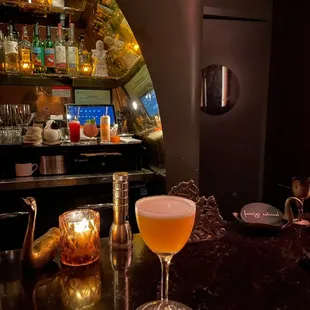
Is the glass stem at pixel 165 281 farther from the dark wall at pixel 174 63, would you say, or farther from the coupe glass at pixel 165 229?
the dark wall at pixel 174 63

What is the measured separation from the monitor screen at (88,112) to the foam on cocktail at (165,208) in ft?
7.20

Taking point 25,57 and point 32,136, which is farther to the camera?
point 25,57

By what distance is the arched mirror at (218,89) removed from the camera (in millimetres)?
2902

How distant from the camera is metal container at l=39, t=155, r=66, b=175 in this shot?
7.57 ft

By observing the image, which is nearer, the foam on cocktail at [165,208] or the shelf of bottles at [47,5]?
the foam on cocktail at [165,208]

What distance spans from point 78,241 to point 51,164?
62.4 inches

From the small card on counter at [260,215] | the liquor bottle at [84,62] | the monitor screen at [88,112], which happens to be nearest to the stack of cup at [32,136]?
the monitor screen at [88,112]

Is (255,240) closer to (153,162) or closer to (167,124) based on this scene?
(167,124)

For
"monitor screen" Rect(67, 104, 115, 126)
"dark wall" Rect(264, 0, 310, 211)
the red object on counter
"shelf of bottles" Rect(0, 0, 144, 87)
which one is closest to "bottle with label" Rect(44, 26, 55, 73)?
"shelf of bottles" Rect(0, 0, 144, 87)

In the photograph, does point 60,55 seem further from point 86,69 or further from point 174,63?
point 174,63

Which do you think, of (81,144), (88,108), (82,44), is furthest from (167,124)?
(82,44)

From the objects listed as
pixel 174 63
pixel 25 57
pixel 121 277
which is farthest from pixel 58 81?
pixel 121 277

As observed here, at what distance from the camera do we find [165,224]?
639 millimetres

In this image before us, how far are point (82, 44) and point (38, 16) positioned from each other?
427 mm
